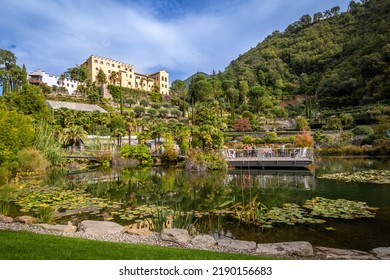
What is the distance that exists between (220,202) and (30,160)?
47.4ft

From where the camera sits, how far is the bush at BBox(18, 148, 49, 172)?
57.2ft

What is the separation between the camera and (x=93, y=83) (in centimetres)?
6488

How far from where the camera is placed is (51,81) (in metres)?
64.4

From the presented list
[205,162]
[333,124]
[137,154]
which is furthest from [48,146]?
[333,124]

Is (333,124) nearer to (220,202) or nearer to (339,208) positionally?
(339,208)

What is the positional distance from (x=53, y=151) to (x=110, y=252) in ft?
65.6

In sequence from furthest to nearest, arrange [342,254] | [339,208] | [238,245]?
[339,208]
[238,245]
[342,254]

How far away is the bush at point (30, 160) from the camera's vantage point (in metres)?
17.4

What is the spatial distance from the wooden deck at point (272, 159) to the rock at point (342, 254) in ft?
49.4

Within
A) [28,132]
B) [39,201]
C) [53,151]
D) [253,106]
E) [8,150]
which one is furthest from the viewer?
[253,106]

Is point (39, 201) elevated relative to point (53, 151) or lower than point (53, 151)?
lower

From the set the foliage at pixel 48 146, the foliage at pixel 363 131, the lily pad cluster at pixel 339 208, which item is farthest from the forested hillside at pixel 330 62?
the foliage at pixel 48 146
